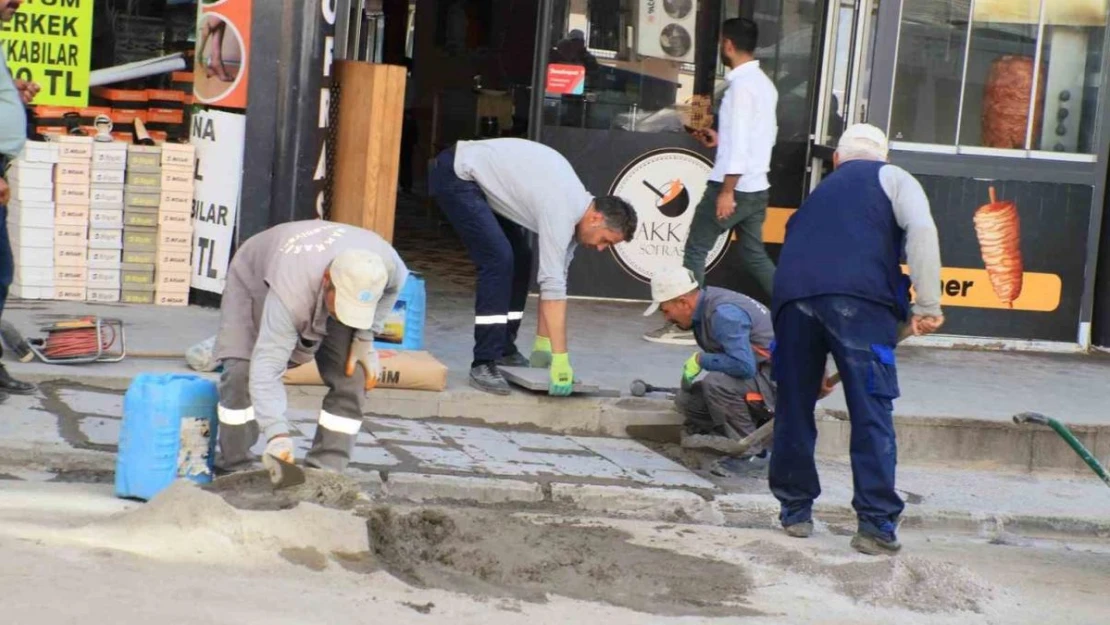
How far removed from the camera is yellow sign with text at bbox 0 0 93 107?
1012 cm

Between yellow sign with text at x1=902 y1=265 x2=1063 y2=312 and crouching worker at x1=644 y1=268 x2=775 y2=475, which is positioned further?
yellow sign with text at x1=902 y1=265 x2=1063 y2=312

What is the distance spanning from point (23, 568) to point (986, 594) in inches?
144

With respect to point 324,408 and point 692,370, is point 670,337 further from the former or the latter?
point 324,408

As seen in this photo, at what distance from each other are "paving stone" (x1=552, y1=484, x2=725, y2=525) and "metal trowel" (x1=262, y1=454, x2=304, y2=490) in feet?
5.31

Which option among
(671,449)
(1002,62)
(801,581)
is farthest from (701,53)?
(801,581)

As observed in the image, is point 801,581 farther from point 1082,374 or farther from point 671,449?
point 1082,374

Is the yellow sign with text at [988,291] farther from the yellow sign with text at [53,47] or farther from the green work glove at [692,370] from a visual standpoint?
the yellow sign with text at [53,47]

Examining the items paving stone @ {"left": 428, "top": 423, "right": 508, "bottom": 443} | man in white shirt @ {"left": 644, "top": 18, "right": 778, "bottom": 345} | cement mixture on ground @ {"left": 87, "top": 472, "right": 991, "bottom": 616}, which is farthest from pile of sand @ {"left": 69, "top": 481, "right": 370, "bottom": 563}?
man in white shirt @ {"left": 644, "top": 18, "right": 778, "bottom": 345}

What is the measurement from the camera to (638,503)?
7559 mm

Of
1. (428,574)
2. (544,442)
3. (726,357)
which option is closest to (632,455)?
(544,442)

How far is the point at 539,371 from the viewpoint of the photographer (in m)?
8.89

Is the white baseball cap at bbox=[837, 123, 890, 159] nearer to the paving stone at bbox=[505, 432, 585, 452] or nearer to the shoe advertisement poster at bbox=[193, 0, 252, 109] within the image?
the paving stone at bbox=[505, 432, 585, 452]

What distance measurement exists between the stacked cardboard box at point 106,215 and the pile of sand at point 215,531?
13.7 feet

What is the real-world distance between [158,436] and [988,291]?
21.6 ft
